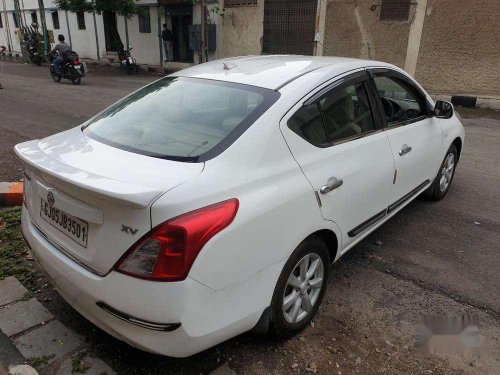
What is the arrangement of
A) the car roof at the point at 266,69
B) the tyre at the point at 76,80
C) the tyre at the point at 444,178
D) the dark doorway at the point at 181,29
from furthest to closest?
the dark doorway at the point at 181,29 → the tyre at the point at 76,80 → the tyre at the point at 444,178 → the car roof at the point at 266,69

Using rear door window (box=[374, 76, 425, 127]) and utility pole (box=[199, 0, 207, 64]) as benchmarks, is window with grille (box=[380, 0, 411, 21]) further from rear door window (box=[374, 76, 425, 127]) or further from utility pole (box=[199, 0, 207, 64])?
rear door window (box=[374, 76, 425, 127])

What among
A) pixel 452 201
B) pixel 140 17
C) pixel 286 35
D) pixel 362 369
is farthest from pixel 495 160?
pixel 140 17

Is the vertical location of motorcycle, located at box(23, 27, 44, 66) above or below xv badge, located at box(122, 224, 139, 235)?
below

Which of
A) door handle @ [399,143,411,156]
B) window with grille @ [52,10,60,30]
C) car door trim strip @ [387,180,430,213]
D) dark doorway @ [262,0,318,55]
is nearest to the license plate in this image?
car door trim strip @ [387,180,430,213]

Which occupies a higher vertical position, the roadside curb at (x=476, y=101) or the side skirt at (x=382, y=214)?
the side skirt at (x=382, y=214)

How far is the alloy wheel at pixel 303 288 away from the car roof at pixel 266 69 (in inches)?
42.1

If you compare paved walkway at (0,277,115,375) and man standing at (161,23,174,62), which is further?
man standing at (161,23,174,62)

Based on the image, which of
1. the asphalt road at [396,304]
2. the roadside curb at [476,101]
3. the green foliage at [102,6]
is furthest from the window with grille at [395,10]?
the green foliage at [102,6]

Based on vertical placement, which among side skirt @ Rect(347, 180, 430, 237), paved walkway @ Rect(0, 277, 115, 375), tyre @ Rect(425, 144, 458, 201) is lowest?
paved walkway @ Rect(0, 277, 115, 375)

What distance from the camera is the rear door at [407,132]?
331cm

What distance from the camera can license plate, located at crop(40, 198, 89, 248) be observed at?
2.03 meters

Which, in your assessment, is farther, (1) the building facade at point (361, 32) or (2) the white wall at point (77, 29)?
(2) the white wall at point (77, 29)

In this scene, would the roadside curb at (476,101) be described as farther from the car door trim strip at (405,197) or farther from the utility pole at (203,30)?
the utility pole at (203,30)

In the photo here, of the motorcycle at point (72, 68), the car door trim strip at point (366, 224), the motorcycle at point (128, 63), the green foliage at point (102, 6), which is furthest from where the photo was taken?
the motorcycle at point (128, 63)
